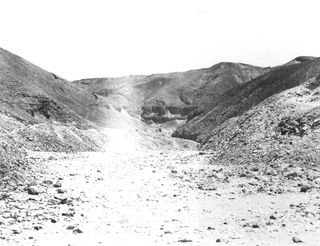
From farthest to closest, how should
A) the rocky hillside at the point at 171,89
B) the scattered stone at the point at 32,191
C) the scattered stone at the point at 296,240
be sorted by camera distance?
the rocky hillside at the point at 171,89, the scattered stone at the point at 32,191, the scattered stone at the point at 296,240

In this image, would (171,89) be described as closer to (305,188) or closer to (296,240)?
(305,188)

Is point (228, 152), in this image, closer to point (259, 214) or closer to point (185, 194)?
point (185, 194)

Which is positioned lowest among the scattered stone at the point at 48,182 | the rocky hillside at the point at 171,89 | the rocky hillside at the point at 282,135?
the scattered stone at the point at 48,182

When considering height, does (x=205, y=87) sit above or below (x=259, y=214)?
above

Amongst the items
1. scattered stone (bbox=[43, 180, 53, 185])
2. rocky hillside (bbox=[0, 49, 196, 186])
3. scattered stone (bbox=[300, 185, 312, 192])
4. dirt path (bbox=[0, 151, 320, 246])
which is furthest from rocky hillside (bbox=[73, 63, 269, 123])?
scattered stone (bbox=[300, 185, 312, 192])

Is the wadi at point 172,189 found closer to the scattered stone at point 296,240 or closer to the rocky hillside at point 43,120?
the scattered stone at point 296,240

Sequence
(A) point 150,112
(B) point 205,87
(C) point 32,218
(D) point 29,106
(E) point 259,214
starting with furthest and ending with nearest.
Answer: (B) point 205,87 < (A) point 150,112 < (D) point 29,106 < (E) point 259,214 < (C) point 32,218

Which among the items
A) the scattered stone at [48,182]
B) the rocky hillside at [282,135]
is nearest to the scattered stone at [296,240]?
the rocky hillside at [282,135]

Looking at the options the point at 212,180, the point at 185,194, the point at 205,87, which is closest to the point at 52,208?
the point at 185,194
